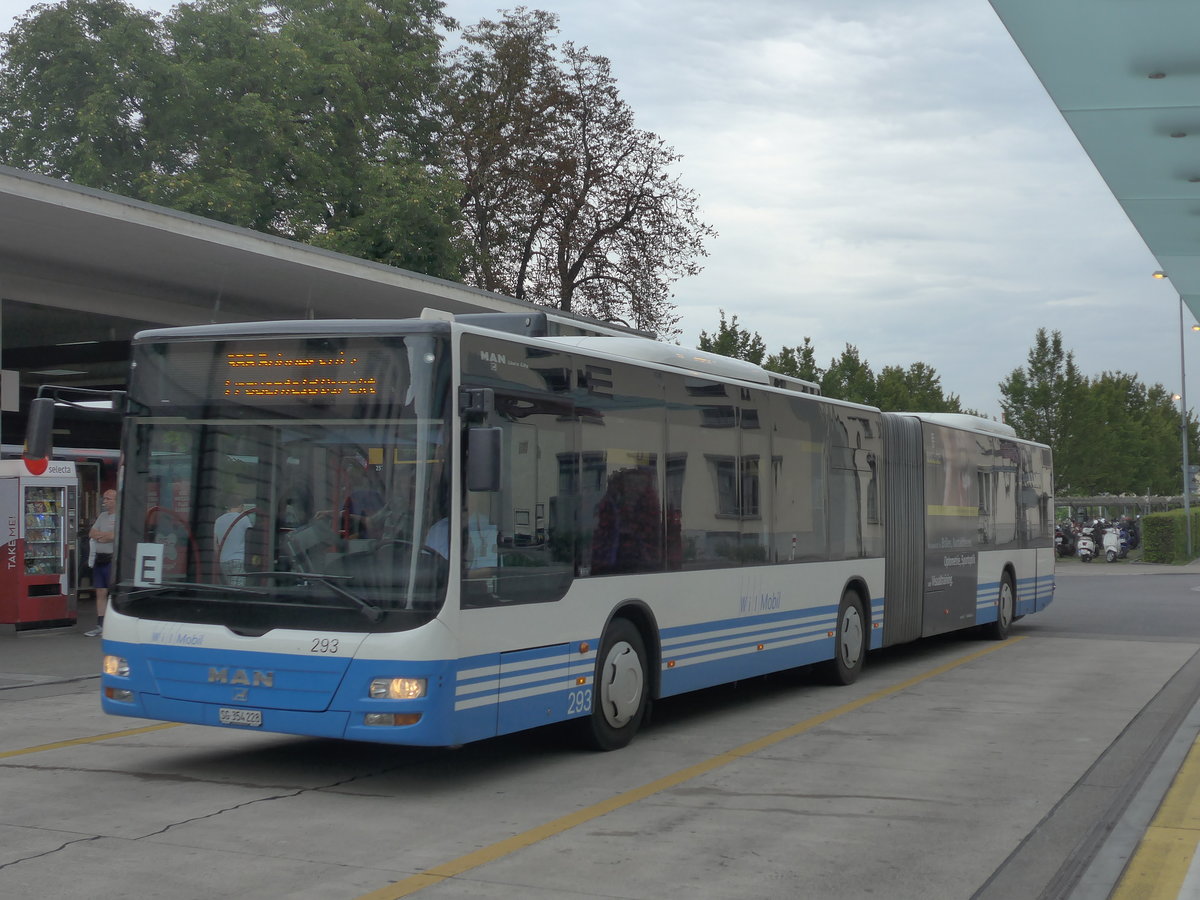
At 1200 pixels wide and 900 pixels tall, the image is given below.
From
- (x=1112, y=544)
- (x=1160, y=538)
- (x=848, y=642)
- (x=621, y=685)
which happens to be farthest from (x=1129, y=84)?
(x=1112, y=544)

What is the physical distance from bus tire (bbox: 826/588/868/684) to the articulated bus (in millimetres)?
3354

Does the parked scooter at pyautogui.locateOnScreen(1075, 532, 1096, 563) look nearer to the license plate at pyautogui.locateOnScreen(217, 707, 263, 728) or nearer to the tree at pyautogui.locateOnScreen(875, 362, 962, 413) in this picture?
the tree at pyautogui.locateOnScreen(875, 362, 962, 413)

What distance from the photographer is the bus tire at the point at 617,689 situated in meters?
9.46

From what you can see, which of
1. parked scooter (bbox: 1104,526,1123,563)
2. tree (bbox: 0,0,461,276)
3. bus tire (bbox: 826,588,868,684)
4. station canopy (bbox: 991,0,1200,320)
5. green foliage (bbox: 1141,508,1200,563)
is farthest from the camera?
parked scooter (bbox: 1104,526,1123,563)

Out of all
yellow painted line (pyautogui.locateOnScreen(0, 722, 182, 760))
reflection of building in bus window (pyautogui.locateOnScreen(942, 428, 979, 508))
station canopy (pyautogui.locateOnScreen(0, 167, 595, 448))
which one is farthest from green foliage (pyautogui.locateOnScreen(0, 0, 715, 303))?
yellow painted line (pyautogui.locateOnScreen(0, 722, 182, 760))

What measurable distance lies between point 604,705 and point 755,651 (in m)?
2.62

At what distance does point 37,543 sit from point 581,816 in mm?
12935

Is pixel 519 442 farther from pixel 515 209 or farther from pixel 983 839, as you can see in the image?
pixel 515 209

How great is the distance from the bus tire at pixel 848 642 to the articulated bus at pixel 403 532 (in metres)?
3.35

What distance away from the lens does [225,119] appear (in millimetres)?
36438

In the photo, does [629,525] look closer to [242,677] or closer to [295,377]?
[295,377]

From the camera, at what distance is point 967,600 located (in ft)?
58.5

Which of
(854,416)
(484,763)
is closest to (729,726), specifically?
(484,763)

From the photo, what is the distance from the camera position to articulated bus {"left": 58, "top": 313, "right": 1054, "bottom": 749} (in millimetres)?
7848
